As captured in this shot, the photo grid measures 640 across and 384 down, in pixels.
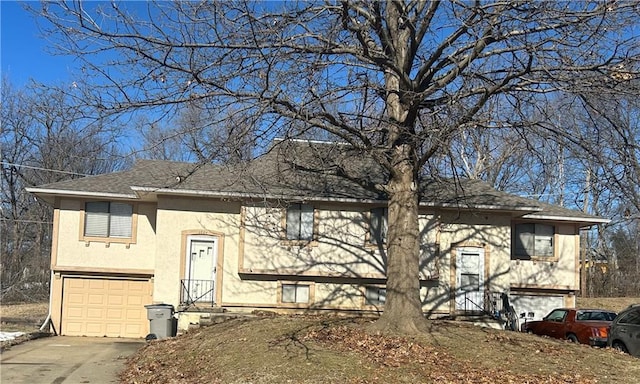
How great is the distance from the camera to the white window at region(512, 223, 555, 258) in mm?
23312

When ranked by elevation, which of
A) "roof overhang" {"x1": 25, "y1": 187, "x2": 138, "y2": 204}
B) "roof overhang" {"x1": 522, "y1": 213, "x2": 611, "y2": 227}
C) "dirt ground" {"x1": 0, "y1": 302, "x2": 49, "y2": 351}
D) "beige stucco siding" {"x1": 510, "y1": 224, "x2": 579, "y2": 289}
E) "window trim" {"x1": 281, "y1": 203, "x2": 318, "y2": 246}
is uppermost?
"roof overhang" {"x1": 25, "y1": 187, "x2": 138, "y2": 204}

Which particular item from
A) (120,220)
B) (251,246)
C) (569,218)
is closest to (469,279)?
(569,218)

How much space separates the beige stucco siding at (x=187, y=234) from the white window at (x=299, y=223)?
5.39ft

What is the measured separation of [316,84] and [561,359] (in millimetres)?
6834

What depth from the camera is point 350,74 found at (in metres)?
12.1

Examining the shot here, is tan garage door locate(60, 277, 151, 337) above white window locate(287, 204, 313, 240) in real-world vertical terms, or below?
below

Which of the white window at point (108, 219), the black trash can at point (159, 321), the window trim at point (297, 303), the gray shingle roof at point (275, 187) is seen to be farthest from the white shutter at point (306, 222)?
the white window at point (108, 219)

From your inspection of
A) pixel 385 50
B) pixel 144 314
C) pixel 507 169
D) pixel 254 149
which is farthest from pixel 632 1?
pixel 507 169

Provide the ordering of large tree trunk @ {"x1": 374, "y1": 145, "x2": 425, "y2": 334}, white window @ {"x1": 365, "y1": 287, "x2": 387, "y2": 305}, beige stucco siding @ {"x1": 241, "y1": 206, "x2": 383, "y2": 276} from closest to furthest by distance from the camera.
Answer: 1. large tree trunk @ {"x1": 374, "y1": 145, "x2": 425, "y2": 334}
2. beige stucco siding @ {"x1": 241, "y1": 206, "x2": 383, "y2": 276}
3. white window @ {"x1": 365, "y1": 287, "x2": 387, "y2": 305}

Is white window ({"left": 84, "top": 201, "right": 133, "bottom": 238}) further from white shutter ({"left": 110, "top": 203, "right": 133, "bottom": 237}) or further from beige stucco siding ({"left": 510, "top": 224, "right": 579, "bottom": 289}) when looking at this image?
beige stucco siding ({"left": 510, "top": 224, "right": 579, "bottom": 289})

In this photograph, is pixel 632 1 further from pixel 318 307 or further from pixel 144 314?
pixel 144 314

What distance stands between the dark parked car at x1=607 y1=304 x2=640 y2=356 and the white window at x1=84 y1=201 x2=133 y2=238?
14885 mm

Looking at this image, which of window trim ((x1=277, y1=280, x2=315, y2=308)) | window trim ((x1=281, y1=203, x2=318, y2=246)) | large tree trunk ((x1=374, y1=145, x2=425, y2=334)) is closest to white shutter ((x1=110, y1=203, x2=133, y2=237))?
window trim ((x1=281, y1=203, x2=318, y2=246))

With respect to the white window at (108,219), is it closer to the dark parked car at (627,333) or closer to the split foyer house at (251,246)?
the split foyer house at (251,246)
